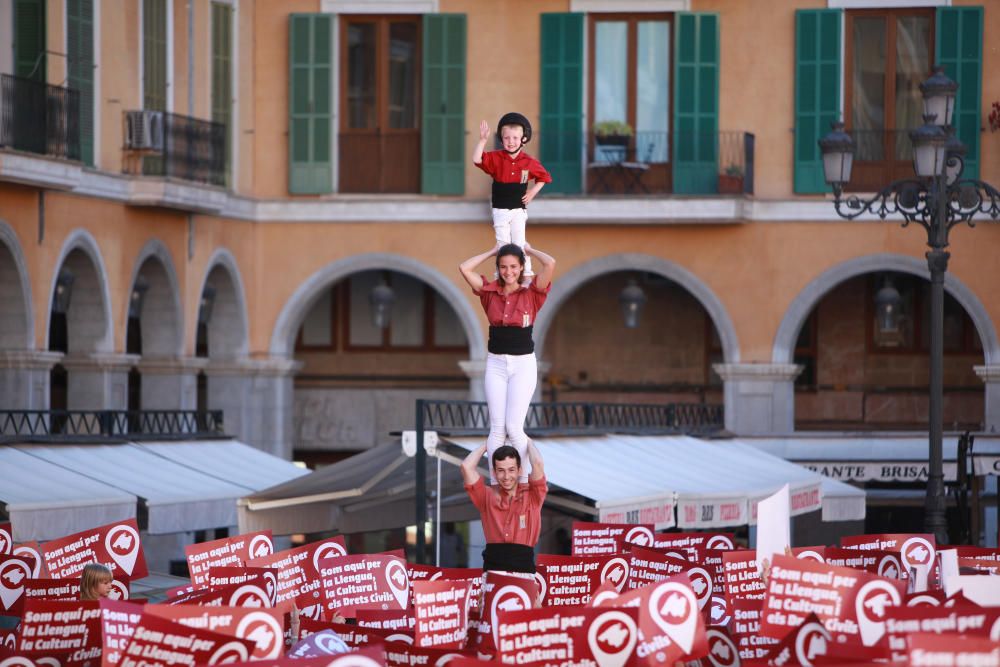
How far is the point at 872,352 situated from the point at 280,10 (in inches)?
→ 369

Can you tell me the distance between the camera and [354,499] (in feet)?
58.6

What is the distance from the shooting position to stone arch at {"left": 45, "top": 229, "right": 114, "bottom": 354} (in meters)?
22.6

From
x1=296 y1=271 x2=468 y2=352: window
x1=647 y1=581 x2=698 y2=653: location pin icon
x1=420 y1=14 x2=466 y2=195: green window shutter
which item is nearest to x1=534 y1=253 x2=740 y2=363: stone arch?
x1=420 y1=14 x2=466 y2=195: green window shutter

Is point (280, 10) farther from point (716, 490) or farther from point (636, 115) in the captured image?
point (716, 490)

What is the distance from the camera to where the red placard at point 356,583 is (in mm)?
11062

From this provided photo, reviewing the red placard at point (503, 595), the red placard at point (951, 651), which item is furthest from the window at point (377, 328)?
the red placard at point (951, 651)

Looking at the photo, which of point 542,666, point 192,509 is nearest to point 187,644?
point 542,666

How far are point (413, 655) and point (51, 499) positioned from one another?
7541 millimetres

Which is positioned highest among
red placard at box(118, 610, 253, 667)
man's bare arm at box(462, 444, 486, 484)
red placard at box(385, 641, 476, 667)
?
man's bare arm at box(462, 444, 486, 484)

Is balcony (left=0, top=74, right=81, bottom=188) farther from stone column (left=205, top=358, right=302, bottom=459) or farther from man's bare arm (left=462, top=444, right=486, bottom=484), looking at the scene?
man's bare arm (left=462, top=444, right=486, bottom=484)

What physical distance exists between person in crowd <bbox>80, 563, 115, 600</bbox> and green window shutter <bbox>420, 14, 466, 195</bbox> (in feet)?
54.0

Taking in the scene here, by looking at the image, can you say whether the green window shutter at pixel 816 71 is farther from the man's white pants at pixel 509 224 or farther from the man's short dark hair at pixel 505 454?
the man's short dark hair at pixel 505 454

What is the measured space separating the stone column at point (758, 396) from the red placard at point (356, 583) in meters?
15.4

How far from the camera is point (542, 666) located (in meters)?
7.74
